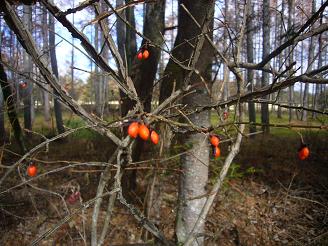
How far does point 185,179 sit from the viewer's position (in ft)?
10.1

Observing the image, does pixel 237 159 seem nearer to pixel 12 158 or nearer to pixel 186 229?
pixel 186 229

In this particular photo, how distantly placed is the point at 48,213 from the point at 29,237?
0.63 m

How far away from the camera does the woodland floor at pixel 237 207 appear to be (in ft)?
15.9

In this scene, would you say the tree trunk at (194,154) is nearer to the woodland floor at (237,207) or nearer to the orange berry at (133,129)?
the woodland floor at (237,207)

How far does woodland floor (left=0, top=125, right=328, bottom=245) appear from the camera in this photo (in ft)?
15.9

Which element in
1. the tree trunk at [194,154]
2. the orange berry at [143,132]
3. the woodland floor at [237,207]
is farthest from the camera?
the woodland floor at [237,207]

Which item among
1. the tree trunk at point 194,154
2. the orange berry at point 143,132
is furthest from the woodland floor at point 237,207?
the orange berry at point 143,132

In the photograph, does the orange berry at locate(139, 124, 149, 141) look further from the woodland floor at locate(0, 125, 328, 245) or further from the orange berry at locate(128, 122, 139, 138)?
the woodland floor at locate(0, 125, 328, 245)

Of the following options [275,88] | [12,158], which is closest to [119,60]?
[275,88]

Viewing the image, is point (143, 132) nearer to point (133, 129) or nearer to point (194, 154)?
point (133, 129)

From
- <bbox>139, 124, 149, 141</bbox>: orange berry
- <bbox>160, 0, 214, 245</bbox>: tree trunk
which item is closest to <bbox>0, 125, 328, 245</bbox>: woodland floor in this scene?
<bbox>160, 0, 214, 245</bbox>: tree trunk

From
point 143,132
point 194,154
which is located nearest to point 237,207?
point 194,154

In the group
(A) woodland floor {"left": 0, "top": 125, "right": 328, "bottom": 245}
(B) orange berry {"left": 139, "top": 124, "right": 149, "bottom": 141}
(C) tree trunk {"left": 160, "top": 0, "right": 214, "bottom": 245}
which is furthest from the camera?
(A) woodland floor {"left": 0, "top": 125, "right": 328, "bottom": 245}

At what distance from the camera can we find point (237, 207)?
5.89m
